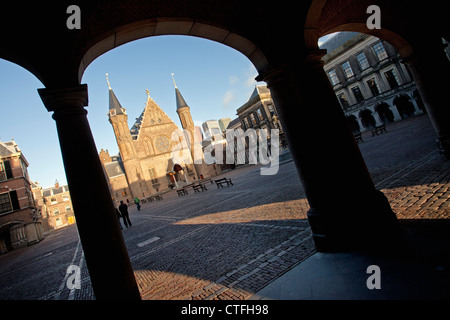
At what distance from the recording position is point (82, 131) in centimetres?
291

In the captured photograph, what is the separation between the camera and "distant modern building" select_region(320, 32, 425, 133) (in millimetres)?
25859

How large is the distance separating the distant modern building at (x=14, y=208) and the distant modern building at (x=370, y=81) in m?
40.3

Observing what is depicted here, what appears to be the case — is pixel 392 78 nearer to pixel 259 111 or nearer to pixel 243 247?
pixel 259 111

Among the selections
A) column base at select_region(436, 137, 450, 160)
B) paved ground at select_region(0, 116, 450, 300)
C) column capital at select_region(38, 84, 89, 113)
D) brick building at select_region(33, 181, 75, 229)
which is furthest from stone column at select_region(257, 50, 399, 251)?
brick building at select_region(33, 181, 75, 229)

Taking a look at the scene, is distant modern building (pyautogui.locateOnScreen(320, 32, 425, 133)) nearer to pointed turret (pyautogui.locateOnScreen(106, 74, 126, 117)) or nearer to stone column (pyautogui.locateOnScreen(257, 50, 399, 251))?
stone column (pyautogui.locateOnScreen(257, 50, 399, 251))

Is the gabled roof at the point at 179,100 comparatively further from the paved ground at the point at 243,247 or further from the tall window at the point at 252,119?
the paved ground at the point at 243,247

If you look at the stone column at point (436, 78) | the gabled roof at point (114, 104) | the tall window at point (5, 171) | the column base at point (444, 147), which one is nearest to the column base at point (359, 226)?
the column base at point (444, 147)

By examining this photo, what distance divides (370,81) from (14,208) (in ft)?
148

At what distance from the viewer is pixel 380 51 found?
26953 mm

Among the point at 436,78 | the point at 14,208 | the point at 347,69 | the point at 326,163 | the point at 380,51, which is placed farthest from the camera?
the point at 347,69

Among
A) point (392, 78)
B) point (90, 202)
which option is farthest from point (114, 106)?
point (392, 78)

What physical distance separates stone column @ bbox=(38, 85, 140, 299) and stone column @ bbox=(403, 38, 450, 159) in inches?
335
